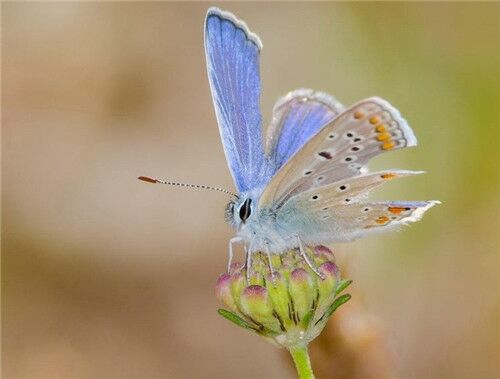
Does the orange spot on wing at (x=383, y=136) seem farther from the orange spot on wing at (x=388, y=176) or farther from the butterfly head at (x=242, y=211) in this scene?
the butterfly head at (x=242, y=211)

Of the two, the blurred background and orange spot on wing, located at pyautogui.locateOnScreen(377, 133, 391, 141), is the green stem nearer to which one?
orange spot on wing, located at pyautogui.locateOnScreen(377, 133, 391, 141)

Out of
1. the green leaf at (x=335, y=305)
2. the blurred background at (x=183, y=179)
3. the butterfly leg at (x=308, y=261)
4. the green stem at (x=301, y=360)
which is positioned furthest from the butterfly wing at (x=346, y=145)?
the blurred background at (x=183, y=179)

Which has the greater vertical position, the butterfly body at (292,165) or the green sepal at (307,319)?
the butterfly body at (292,165)

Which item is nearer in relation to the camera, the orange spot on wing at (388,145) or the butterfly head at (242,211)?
the orange spot on wing at (388,145)

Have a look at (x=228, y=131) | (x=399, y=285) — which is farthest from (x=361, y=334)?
(x=399, y=285)

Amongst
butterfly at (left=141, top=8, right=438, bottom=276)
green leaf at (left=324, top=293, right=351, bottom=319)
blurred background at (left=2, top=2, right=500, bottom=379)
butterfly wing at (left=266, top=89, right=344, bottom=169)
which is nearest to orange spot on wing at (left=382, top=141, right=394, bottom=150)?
butterfly at (left=141, top=8, right=438, bottom=276)

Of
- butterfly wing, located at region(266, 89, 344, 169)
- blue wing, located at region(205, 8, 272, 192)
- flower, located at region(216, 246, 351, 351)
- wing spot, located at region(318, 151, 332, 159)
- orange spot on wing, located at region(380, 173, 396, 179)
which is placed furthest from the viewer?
butterfly wing, located at region(266, 89, 344, 169)
